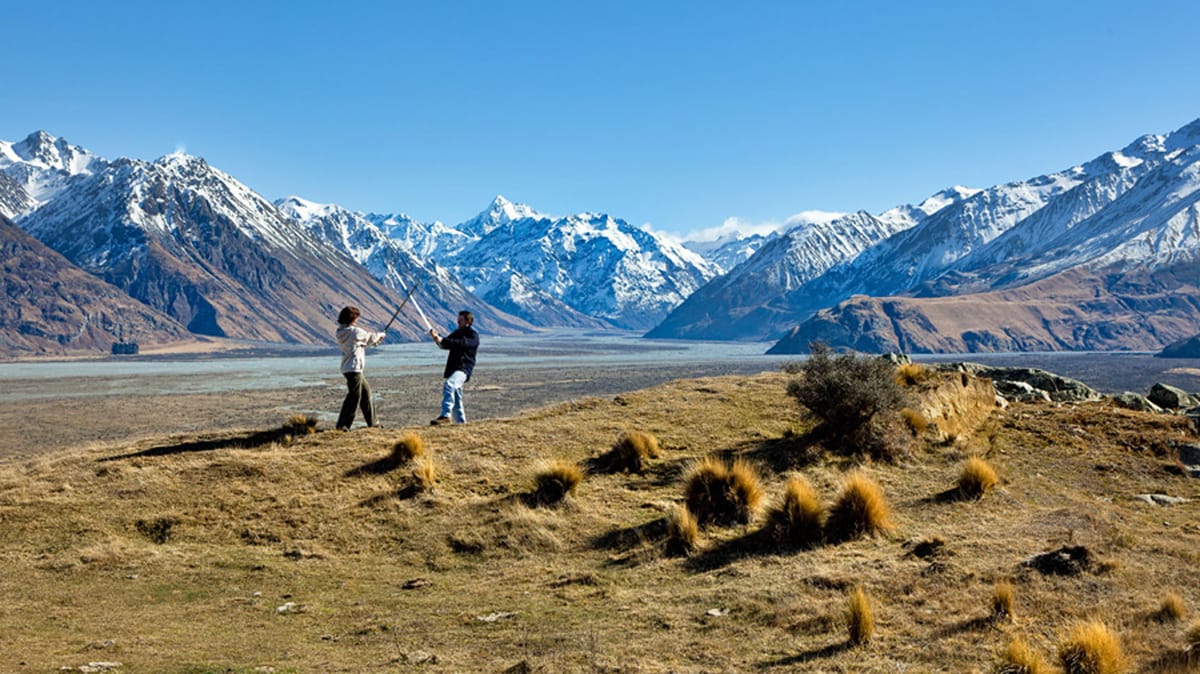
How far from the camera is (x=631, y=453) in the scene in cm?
1452

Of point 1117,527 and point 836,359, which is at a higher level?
point 836,359

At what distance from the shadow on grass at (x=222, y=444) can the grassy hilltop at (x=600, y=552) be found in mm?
89

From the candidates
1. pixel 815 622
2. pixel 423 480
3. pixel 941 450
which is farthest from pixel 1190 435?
pixel 423 480

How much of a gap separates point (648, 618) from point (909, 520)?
5.33 metres

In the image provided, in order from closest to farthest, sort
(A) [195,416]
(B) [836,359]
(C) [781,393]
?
1. (B) [836,359]
2. (C) [781,393]
3. (A) [195,416]

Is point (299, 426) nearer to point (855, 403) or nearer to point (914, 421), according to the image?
point (855, 403)

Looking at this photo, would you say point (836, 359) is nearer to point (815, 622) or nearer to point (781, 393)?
point (781, 393)

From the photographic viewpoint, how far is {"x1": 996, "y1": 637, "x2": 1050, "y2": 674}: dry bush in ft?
21.4

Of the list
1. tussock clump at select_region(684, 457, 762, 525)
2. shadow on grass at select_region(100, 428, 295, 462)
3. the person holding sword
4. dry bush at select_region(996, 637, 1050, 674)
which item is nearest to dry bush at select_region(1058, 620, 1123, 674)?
dry bush at select_region(996, 637, 1050, 674)

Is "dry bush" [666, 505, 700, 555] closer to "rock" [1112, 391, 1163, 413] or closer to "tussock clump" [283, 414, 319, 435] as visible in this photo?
"tussock clump" [283, 414, 319, 435]

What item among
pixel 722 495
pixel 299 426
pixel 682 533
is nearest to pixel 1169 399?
pixel 722 495

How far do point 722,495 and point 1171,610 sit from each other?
5849 millimetres

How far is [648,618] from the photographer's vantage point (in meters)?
8.65

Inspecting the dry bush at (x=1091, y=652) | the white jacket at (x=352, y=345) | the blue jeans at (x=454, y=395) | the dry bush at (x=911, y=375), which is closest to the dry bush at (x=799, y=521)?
the dry bush at (x=1091, y=652)
